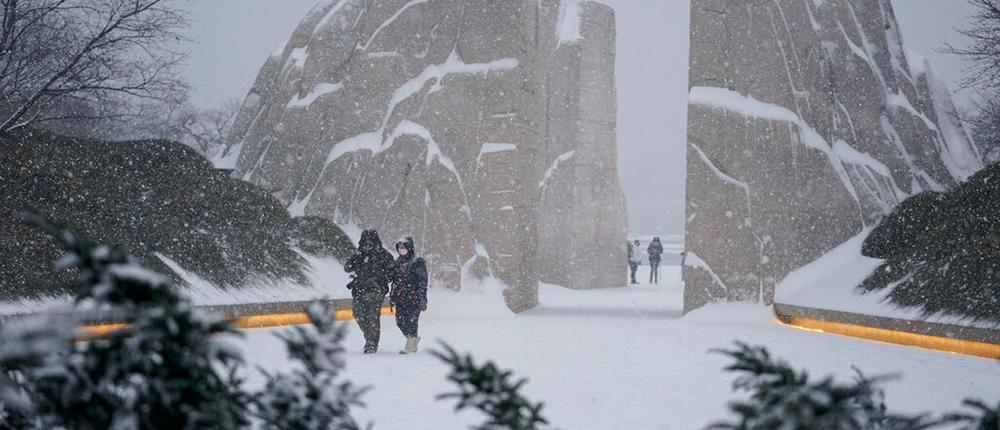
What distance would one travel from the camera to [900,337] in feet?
46.9

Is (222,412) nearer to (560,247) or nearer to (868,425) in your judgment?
(868,425)

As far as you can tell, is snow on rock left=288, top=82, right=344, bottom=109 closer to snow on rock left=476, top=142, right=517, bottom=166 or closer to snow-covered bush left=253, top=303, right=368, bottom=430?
snow on rock left=476, top=142, right=517, bottom=166

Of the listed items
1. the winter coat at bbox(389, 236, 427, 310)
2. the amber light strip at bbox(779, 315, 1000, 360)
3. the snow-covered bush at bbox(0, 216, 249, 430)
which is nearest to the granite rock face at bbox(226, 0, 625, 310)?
the amber light strip at bbox(779, 315, 1000, 360)

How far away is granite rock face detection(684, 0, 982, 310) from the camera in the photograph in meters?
20.0

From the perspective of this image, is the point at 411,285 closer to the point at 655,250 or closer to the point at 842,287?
the point at 842,287

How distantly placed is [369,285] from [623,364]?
3.62 m

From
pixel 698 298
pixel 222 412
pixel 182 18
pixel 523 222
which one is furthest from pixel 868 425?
pixel 523 222

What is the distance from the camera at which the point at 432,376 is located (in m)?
9.84

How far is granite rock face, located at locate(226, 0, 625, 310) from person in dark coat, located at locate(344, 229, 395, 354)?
9520mm

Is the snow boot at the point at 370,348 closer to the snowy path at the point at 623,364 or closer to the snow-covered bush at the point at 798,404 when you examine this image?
the snowy path at the point at 623,364

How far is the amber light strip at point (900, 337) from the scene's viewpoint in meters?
12.3

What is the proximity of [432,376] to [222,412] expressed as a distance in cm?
843

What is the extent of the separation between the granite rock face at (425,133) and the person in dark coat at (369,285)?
9.52 meters

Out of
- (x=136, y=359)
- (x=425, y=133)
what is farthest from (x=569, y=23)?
(x=136, y=359)
